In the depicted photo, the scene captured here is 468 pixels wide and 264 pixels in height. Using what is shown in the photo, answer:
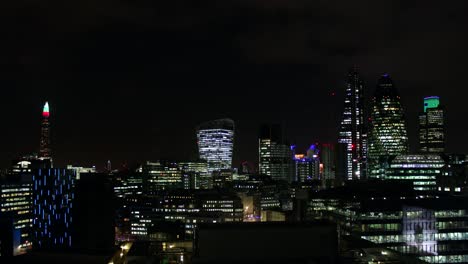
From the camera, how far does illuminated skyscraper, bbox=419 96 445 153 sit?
18762cm

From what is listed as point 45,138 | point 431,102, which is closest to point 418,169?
point 431,102

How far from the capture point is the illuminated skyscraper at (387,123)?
7338 inches

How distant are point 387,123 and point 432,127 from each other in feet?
58.5

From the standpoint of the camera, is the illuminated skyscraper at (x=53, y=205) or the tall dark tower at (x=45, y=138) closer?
the illuminated skyscraper at (x=53, y=205)

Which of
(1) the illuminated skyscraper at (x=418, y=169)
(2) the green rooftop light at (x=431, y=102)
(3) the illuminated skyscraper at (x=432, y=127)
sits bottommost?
(1) the illuminated skyscraper at (x=418, y=169)

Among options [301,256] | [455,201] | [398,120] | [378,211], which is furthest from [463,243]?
[398,120]

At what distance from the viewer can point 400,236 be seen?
5372 cm

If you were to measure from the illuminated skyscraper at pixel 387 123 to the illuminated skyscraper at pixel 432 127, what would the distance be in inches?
359

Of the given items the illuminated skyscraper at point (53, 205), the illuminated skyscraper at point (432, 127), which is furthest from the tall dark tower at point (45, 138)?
the illuminated skyscraper at point (432, 127)

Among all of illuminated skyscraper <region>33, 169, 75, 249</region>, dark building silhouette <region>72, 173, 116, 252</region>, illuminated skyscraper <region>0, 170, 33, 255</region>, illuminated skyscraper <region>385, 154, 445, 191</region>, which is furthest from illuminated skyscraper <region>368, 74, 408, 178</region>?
illuminated skyscraper <region>0, 170, 33, 255</region>

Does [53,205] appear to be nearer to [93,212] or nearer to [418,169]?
[93,212]

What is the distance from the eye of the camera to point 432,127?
617 ft

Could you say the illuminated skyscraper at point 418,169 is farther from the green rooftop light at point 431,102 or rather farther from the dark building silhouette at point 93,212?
the green rooftop light at point 431,102

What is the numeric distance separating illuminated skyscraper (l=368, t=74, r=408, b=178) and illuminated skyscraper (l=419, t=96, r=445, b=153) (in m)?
9.12
